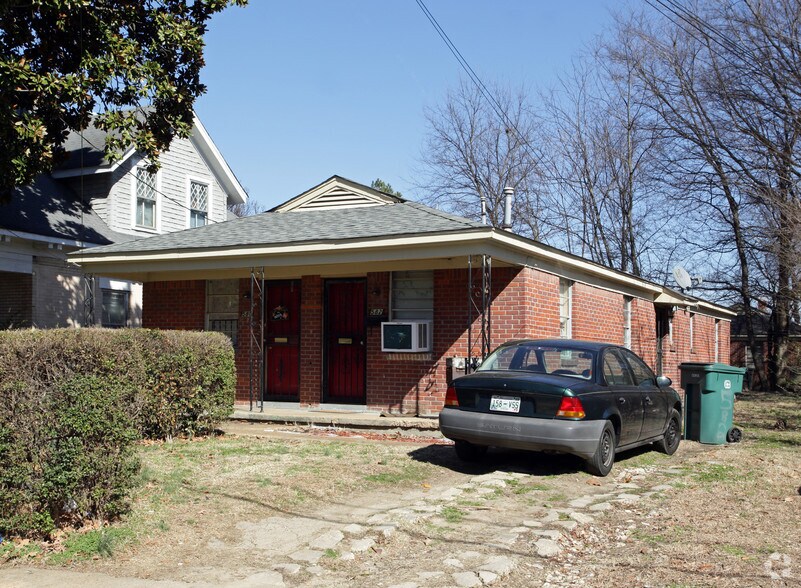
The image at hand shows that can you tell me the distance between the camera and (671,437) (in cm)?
1143

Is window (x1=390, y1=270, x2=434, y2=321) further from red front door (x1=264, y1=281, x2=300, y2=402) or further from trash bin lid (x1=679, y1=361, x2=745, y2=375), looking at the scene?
trash bin lid (x1=679, y1=361, x2=745, y2=375)

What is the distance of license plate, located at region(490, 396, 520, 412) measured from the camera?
898 centimetres

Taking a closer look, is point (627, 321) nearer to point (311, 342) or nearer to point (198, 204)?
point (311, 342)

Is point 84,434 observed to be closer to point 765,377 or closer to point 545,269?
point 545,269

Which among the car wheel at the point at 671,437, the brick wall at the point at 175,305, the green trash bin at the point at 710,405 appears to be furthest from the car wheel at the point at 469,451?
the brick wall at the point at 175,305

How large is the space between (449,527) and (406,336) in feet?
24.9

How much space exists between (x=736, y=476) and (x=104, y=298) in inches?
650

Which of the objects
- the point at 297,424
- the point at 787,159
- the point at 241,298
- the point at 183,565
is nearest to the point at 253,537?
the point at 183,565

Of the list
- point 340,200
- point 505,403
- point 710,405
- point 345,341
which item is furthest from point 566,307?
point 505,403

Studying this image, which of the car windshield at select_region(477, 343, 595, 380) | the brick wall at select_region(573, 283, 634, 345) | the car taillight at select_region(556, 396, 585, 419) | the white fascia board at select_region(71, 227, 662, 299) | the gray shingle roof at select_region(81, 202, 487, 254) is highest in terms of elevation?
the gray shingle roof at select_region(81, 202, 487, 254)

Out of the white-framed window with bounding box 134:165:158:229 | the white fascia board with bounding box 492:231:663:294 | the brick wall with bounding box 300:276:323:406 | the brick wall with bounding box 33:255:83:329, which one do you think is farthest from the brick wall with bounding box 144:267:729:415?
the white-framed window with bounding box 134:165:158:229

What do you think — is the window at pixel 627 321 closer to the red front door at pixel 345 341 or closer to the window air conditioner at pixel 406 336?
the window air conditioner at pixel 406 336

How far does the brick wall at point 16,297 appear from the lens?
19.1 meters

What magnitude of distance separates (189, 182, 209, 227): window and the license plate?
16.4m
